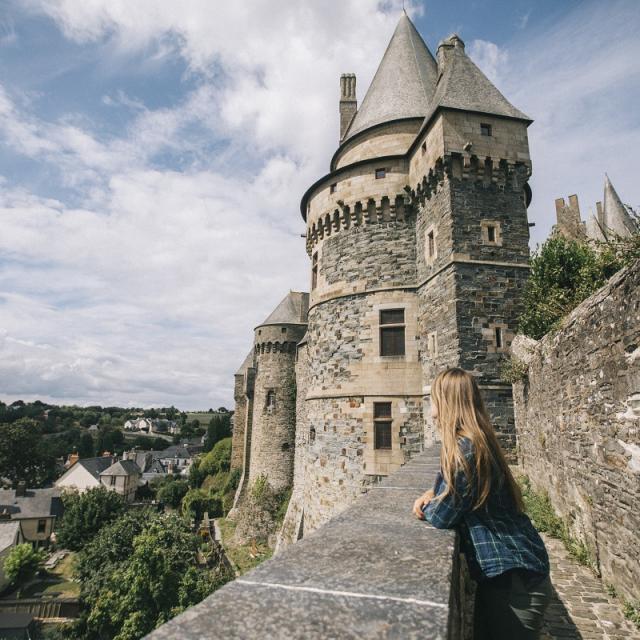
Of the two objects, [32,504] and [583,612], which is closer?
[583,612]

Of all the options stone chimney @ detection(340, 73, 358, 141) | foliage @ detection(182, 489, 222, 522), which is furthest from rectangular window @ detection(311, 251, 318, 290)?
foliage @ detection(182, 489, 222, 522)

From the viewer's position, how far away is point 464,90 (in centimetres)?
1378

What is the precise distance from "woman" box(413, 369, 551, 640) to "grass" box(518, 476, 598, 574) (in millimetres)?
3194

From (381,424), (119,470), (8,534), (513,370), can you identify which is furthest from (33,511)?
(513,370)

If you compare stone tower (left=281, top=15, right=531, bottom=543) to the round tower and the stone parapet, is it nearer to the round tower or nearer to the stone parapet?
the round tower

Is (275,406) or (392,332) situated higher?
(392,332)

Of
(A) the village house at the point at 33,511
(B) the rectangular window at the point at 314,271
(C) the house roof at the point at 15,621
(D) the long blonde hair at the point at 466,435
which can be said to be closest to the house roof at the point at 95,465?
(A) the village house at the point at 33,511

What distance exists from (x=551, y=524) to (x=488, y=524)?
19.7ft

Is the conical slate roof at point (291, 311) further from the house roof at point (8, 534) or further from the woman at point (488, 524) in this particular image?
the woman at point (488, 524)

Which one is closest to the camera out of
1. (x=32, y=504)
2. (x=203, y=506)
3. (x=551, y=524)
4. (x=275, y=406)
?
(x=551, y=524)

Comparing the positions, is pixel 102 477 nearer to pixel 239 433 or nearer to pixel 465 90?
pixel 239 433

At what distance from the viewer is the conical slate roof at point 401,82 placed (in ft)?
55.1

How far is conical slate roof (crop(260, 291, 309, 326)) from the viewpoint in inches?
1204

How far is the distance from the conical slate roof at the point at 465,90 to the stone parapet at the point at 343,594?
43.7ft
